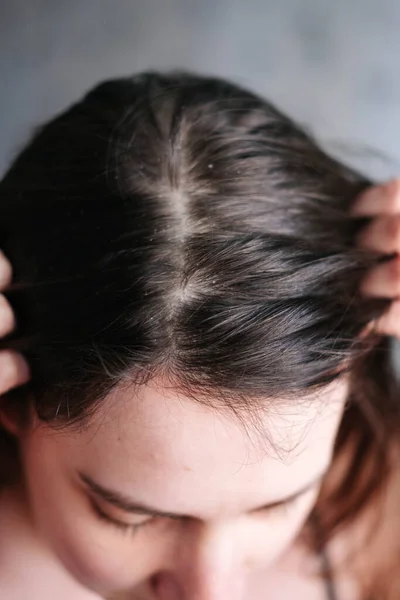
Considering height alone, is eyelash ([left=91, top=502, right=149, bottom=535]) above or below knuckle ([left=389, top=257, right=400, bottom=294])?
below

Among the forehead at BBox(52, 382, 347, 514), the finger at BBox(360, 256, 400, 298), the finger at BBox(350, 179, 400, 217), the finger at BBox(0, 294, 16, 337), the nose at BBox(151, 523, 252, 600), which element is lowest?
the nose at BBox(151, 523, 252, 600)

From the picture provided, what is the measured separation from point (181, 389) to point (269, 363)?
0.08 meters

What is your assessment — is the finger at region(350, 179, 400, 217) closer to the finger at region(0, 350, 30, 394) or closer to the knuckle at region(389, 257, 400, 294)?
the knuckle at region(389, 257, 400, 294)

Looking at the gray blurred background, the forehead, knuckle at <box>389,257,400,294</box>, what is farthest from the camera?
the gray blurred background

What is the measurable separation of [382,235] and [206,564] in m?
0.38

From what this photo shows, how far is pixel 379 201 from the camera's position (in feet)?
2.22

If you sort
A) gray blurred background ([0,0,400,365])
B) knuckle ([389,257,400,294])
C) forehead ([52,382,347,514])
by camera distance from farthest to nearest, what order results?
gray blurred background ([0,0,400,365]) → knuckle ([389,257,400,294]) → forehead ([52,382,347,514])

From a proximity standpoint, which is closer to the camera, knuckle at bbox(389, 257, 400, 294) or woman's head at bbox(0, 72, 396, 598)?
woman's head at bbox(0, 72, 396, 598)

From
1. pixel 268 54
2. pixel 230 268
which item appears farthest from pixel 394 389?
pixel 268 54

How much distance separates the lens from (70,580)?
0.69m

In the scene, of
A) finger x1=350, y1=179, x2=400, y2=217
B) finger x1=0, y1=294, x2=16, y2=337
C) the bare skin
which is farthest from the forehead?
finger x1=350, y1=179, x2=400, y2=217

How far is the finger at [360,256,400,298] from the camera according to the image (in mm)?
652

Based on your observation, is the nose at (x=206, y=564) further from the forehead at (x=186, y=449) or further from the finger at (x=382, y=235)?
the finger at (x=382, y=235)

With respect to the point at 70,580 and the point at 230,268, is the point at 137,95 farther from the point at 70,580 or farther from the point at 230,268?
the point at 70,580
